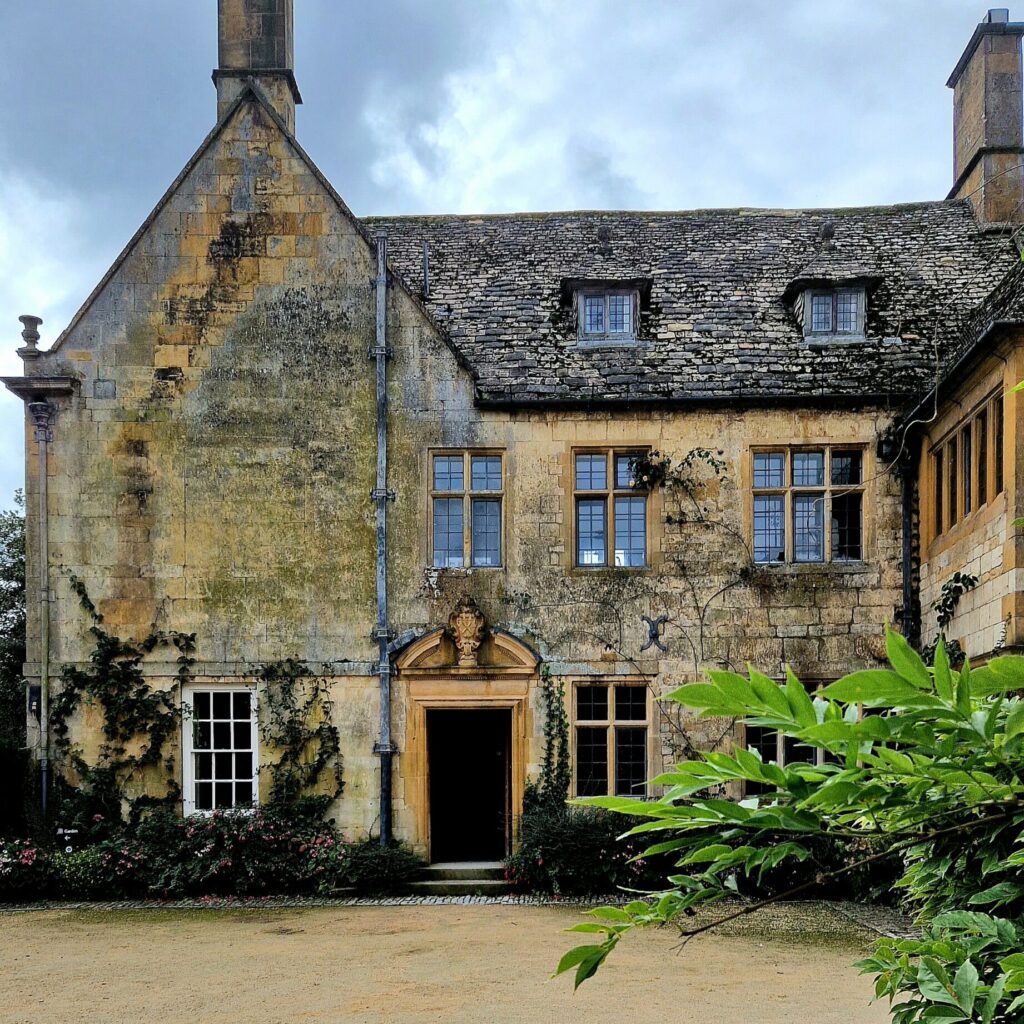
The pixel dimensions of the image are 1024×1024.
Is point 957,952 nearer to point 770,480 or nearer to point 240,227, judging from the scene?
point 770,480

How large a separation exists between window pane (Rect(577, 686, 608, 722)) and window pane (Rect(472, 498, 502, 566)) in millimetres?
2056

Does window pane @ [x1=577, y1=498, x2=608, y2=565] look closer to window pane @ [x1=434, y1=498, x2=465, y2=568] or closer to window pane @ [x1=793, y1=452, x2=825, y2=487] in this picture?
window pane @ [x1=434, y1=498, x2=465, y2=568]

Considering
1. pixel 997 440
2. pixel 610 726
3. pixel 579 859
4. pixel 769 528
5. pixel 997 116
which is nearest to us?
pixel 997 440

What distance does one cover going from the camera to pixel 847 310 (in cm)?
1502

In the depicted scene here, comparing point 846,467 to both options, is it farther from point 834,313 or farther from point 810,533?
point 834,313

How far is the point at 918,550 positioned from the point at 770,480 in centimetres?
204

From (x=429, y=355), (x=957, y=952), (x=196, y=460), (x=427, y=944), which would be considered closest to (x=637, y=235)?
(x=429, y=355)

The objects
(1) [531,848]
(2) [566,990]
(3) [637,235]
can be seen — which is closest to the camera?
(2) [566,990]

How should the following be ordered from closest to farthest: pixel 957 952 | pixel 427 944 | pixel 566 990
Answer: pixel 957 952 < pixel 566 990 < pixel 427 944

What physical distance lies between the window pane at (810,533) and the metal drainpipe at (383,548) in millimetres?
5257

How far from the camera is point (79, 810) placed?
45.0 feet

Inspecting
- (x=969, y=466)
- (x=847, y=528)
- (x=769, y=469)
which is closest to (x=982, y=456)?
(x=969, y=466)

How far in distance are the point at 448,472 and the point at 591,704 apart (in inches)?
139

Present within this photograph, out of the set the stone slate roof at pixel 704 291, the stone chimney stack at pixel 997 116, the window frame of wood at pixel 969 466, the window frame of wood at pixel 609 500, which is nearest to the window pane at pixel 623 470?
the window frame of wood at pixel 609 500
